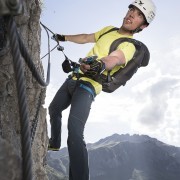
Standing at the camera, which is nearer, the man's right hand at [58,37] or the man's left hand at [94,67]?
the man's left hand at [94,67]

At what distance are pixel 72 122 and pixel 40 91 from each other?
3.64 feet

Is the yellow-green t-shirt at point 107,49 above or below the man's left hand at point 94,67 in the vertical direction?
above

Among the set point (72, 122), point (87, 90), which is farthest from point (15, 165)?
point (87, 90)

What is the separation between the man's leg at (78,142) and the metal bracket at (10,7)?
10.3 ft

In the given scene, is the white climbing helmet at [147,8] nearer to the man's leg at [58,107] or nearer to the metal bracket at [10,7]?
the man's leg at [58,107]

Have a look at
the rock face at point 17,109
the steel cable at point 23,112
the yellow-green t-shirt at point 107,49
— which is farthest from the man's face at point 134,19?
the steel cable at point 23,112

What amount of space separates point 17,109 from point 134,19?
331 cm

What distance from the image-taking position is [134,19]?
6.54m

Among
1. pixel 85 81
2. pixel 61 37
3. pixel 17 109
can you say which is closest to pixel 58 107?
pixel 85 81

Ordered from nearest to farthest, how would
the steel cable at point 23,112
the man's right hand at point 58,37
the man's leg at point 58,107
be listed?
the steel cable at point 23,112, the man's leg at point 58,107, the man's right hand at point 58,37

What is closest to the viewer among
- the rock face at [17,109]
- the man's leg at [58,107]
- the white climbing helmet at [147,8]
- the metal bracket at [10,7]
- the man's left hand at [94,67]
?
the metal bracket at [10,7]

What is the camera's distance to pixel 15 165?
2482 mm

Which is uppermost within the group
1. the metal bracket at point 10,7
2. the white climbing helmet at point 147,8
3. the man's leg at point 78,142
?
the white climbing helmet at point 147,8

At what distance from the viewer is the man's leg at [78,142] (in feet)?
16.8
